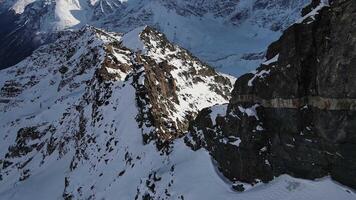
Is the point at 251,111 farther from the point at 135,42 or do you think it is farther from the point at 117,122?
the point at 135,42

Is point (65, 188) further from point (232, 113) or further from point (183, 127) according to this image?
point (232, 113)

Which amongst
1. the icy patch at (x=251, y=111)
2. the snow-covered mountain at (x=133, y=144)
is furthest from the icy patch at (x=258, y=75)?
the snow-covered mountain at (x=133, y=144)

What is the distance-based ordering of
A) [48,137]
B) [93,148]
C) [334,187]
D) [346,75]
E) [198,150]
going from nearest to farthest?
[346,75]
[334,187]
[198,150]
[93,148]
[48,137]

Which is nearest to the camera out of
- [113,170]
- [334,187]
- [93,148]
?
[334,187]

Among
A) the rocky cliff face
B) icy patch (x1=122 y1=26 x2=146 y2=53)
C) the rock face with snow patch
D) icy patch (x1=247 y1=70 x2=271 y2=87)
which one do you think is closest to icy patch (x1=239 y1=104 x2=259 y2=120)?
the rocky cliff face

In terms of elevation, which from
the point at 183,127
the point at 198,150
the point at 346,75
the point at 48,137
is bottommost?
the point at 48,137

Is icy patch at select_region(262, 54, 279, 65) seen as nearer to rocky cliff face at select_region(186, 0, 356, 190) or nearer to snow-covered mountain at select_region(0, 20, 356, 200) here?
rocky cliff face at select_region(186, 0, 356, 190)

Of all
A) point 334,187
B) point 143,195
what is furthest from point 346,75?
point 143,195
